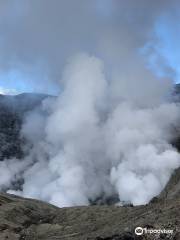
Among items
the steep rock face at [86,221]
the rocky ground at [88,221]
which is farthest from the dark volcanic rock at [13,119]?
the steep rock face at [86,221]

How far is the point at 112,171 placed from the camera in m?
98.6

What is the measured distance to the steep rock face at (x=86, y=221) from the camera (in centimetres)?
3703

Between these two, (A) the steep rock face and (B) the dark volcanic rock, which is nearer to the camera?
(A) the steep rock face

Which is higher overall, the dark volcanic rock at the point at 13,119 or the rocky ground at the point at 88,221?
the dark volcanic rock at the point at 13,119

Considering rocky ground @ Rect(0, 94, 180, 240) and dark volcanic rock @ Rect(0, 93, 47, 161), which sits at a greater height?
dark volcanic rock @ Rect(0, 93, 47, 161)

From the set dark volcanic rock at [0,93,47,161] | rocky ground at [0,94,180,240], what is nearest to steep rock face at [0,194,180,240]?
rocky ground at [0,94,180,240]

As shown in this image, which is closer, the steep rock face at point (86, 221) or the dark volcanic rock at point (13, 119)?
the steep rock face at point (86, 221)

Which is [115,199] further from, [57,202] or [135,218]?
[135,218]

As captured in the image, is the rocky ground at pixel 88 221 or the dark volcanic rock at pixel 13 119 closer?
the rocky ground at pixel 88 221

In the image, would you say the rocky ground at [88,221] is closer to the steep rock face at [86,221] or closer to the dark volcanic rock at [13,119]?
the steep rock face at [86,221]

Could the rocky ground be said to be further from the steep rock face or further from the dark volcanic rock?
the dark volcanic rock

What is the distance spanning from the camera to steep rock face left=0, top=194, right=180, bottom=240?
3703 cm

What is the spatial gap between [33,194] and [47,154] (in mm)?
14607

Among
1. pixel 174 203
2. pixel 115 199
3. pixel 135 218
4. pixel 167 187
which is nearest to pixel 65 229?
pixel 135 218
